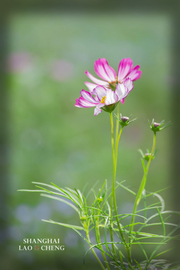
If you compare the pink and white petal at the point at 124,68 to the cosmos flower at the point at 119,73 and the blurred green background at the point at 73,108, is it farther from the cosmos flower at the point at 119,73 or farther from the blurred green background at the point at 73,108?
the blurred green background at the point at 73,108

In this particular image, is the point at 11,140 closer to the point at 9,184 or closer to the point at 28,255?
the point at 9,184

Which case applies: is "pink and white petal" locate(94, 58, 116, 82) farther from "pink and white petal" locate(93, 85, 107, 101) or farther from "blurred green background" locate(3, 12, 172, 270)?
"blurred green background" locate(3, 12, 172, 270)

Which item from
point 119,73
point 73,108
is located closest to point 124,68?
point 119,73

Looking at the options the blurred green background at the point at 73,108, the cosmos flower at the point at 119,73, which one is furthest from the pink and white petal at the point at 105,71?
the blurred green background at the point at 73,108

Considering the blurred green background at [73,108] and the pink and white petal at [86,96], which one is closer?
the pink and white petal at [86,96]

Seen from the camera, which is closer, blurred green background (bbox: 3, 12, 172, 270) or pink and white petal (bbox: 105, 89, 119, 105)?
pink and white petal (bbox: 105, 89, 119, 105)

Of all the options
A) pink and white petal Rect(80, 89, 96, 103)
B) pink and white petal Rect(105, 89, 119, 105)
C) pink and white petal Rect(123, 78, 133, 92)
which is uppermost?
pink and white petal Rect(123, 78, 133, 92)

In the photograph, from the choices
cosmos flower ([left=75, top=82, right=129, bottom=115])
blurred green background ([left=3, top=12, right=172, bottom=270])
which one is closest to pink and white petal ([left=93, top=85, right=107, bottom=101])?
cosmos flower ([left=75, top=82, right=129, bottom=115])

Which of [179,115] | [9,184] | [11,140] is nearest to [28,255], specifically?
[9,184]

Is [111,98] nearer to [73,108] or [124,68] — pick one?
[124,68]
